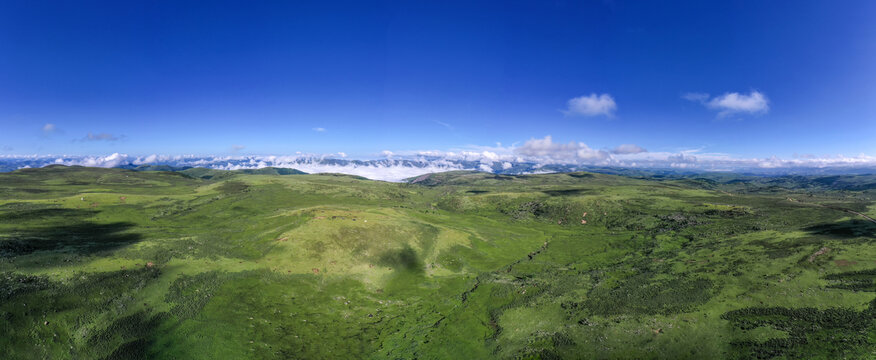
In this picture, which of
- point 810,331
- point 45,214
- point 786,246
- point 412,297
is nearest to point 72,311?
point 412,297

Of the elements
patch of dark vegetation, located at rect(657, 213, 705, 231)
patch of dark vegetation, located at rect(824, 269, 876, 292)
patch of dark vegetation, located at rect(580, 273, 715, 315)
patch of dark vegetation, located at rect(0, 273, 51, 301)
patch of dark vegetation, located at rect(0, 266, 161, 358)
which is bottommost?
patch of dark vegetation, located at rect(657, 213, 705, 231)

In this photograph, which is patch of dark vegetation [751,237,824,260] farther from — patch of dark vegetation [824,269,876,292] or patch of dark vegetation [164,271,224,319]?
patch of dark vegetation [164,271,224,319]

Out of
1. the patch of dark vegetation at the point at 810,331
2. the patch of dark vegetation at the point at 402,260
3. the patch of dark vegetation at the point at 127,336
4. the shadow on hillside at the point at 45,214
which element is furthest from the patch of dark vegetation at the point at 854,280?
the shadow on hillside at the point at 45,214

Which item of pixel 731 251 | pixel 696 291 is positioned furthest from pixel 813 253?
pixel 696 291

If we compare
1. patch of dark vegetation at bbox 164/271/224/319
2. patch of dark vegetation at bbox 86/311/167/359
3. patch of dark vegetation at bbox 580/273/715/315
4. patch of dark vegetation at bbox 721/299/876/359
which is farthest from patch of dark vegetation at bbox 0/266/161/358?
patch of dark vegetation at bbox 721/299/876/359

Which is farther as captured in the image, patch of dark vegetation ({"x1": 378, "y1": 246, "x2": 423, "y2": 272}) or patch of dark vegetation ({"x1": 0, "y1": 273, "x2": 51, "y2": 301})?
patch of dark vegetation ({"x1": 378, "y1": 246, "x2": 423, "y2": 272})

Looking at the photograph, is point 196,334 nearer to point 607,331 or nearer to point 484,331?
point 484,331

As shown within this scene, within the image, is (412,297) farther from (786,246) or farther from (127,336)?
(786,246)
